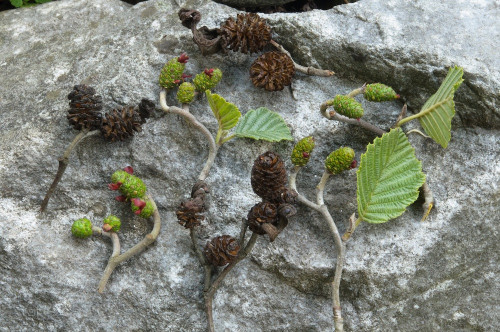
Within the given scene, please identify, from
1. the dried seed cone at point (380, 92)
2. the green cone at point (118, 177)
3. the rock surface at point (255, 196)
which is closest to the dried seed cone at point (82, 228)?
the rock surface at point (255, 196)

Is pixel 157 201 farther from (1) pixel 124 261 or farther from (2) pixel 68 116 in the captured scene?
(2) pixel 68 116

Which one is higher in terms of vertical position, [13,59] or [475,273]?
[13,59]

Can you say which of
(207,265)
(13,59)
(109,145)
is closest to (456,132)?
(207,265)

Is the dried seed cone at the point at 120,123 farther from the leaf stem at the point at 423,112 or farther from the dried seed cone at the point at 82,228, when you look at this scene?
the leaf stem at the point at 423,112

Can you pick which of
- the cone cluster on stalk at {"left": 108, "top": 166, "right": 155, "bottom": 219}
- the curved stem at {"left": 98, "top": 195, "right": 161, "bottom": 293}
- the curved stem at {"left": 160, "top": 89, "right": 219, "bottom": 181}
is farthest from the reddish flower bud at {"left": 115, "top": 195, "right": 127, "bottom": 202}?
the curved stem at {"left": 160, "top": 89, "right": 219, "bottom": 181}

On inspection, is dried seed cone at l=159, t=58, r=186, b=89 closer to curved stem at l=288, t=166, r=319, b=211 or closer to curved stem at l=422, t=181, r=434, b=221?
curved stem at l=288, t=166, r=319, b=211

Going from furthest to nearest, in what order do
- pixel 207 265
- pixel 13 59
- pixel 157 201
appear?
pixel 13 59 < pixel 157 201 < pixel 207 265
